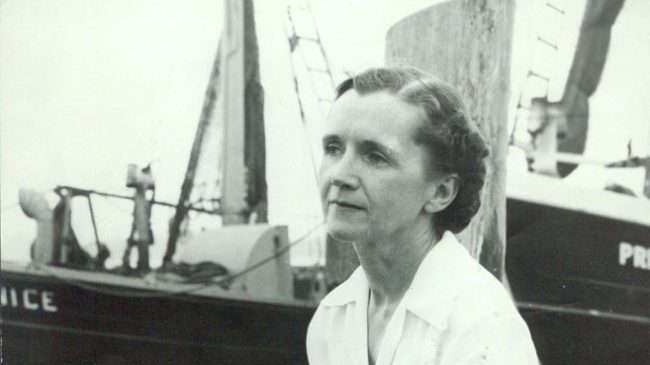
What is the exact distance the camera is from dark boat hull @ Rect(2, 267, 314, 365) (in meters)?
2.18

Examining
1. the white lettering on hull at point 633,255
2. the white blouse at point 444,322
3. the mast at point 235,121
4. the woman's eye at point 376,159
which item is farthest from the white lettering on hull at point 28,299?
the white lettering on hull at point 633,255

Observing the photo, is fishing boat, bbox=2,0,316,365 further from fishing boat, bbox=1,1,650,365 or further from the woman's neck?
the woman's neck

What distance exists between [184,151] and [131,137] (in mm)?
180

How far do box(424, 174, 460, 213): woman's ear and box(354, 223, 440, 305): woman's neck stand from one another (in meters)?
0.06

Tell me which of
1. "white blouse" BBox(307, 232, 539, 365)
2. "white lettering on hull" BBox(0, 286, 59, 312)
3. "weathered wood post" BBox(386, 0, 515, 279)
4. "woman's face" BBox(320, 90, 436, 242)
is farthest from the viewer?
"white lettering on hull" BBox(0, 286, 59, 312)

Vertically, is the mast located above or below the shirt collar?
above

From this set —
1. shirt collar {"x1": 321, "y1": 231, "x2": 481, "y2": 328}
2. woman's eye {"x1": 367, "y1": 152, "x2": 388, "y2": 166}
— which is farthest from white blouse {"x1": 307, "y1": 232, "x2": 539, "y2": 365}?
woman's eye {"x1": 367, "y1": 152, "x2": 388, "y2": 166}

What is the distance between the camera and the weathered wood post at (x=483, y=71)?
1.97 metres

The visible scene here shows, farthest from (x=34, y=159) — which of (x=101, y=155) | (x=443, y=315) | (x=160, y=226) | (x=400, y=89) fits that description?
(x=443, y=315)

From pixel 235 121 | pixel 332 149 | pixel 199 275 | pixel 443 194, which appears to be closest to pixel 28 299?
pixel 199 275

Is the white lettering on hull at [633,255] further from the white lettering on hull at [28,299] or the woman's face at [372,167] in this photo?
the white lettering on hull at [28,299]

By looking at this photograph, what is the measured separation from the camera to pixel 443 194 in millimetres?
1632

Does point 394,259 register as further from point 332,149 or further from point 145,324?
point 145,324

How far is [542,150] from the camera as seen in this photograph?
80.1 inches
